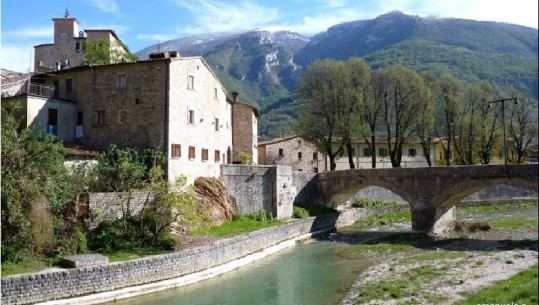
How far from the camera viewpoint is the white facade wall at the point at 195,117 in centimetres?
3091

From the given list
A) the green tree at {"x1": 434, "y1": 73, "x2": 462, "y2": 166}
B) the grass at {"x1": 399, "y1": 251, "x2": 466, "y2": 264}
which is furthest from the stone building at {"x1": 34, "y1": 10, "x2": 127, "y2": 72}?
the grass at {"x1": 399, "y1": 251, "x2": 466, "y2": 264}

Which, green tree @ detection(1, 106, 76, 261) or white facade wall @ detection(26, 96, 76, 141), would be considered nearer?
green tree @ detection(1, 106, 76, 261)

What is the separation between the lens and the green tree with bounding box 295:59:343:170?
49438 millimetres

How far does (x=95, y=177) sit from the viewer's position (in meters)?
26.8

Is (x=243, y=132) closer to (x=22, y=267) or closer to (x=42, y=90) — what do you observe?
(x=42, y=90)

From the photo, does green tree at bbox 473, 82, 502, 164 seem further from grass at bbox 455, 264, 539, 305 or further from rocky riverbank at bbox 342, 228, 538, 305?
grass at bbox 455, 264, 539, 305

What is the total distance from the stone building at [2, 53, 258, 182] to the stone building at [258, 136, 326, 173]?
2344 centimetres

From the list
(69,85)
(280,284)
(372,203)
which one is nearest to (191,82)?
(69,85)

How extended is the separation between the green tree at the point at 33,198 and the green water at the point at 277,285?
15.8ft

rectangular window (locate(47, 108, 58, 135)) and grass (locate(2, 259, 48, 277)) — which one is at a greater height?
rectangular window (locate(47, 108, 58, 135))

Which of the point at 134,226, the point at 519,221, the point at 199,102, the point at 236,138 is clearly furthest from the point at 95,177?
the point at 519,221

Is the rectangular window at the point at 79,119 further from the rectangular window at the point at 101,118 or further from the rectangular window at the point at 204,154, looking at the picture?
the rectangular window at the point at 204,154

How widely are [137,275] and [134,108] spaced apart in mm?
13344

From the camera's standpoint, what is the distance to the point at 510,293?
15000 mm
